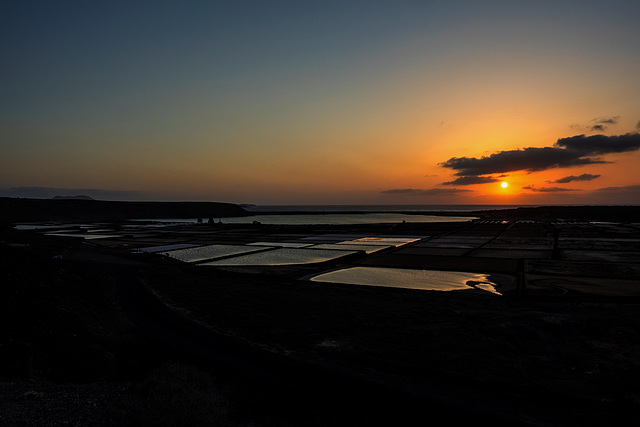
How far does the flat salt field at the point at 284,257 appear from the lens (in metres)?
49.0

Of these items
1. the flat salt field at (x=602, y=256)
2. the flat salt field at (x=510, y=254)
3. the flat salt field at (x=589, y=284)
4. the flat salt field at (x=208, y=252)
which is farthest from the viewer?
the flat salt field at (x=208, y=252)

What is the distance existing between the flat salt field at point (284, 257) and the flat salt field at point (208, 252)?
357cm

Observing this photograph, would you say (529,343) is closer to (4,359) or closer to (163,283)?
(4,359)

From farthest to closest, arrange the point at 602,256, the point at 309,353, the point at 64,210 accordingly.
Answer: the point at 64,210 → the point at 602,256 → the point at 309,353

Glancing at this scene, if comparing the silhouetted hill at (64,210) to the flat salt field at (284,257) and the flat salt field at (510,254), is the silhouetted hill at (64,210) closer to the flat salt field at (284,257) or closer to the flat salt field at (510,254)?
the flat salt field at (284,257)

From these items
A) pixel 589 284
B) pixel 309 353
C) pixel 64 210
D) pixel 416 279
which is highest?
pixel 64 210

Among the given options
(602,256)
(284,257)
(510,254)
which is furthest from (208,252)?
(602,256)

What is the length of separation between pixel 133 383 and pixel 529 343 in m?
18.3

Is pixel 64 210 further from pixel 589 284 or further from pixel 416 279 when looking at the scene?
pixel 589 284

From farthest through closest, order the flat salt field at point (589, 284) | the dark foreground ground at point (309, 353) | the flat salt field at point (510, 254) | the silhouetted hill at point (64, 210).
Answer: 1. the silhouetted hill at point (64, 210)
2. the flat salt field at point (510, 254)
3. the flat salt field at point (589, 284)
4. the dark foreground ground at point (309, 353)

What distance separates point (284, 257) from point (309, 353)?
38.7m

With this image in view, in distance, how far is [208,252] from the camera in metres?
60.4

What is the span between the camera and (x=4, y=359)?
13.7 m

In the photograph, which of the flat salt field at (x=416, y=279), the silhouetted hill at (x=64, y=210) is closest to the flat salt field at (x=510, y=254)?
the flat salt field at (x=416, y=279)
